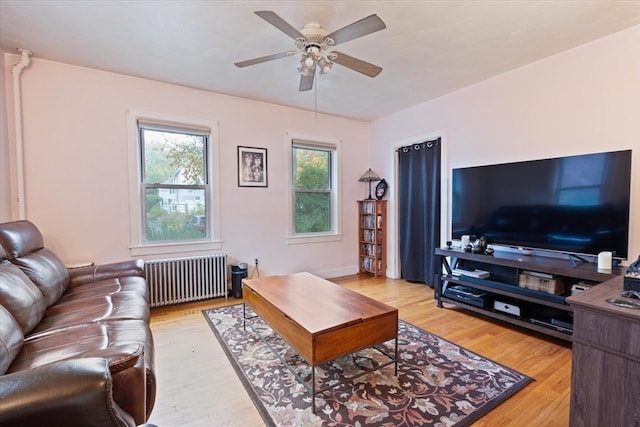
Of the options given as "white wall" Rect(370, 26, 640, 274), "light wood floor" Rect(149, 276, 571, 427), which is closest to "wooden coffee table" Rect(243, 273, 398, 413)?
"light wood floor" Rect(149, 276, 571, 427)

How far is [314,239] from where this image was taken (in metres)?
4.36

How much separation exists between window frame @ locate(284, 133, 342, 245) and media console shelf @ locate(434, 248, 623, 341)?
1.78 m

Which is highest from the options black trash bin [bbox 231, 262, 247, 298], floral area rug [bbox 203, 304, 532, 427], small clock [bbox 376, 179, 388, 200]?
small clock [bbox 376, 179, 388, 200]

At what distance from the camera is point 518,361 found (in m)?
2.12

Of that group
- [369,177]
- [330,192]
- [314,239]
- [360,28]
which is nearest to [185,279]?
[314,239]

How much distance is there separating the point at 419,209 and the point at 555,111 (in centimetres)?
184

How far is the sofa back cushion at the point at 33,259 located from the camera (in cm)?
191

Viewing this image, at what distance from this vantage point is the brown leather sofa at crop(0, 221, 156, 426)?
77 centimetres

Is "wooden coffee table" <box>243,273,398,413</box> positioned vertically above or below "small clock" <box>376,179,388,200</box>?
below

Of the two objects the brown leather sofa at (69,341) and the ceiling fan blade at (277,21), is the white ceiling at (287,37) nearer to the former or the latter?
the ceiling fan blade at (277,21)

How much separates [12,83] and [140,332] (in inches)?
108

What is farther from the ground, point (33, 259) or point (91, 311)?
point (33, 259)

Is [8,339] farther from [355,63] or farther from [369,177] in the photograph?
[369,177]

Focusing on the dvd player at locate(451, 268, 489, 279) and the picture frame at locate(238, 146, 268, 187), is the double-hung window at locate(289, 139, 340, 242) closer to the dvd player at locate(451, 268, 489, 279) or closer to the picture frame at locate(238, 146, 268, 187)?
the picture frame at locate(238, 146, 268, 187)
